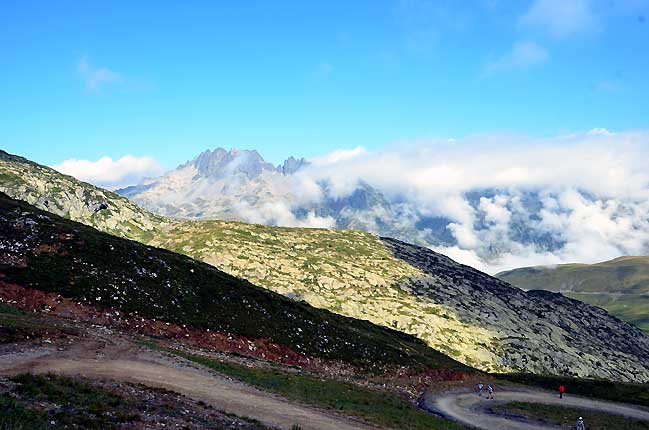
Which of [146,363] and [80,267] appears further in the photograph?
[80,267]

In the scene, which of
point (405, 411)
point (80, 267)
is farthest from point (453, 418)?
point (80, 267)

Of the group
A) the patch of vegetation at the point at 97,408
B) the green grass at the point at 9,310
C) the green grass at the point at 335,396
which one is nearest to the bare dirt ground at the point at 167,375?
the green grass at the point at 335,396

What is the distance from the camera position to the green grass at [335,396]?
1663 inches

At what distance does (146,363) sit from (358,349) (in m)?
53.5

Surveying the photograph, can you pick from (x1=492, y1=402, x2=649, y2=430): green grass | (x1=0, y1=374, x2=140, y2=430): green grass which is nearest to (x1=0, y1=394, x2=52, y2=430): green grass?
(x1=0, y1=374, x2=140, y2=430): green grass

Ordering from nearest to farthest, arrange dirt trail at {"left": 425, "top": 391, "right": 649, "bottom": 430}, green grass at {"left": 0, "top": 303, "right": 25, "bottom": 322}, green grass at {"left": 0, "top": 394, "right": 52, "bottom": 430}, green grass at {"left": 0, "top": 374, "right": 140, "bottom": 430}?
1. green grass at {"left": 0, "top": 394, "right": 52, "bottom": 430}
2. green grass at {"left": 0, "top": 374, "right": 140, "bottom": 430}
3. green grass at {"left": 0, "top": 303, "right": 25, "bottom": 322}
4. dirt trail at {"left": 425, "top": 391, "right": 649, "bottom": 430}

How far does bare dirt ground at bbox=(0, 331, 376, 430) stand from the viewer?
3369 centimetres

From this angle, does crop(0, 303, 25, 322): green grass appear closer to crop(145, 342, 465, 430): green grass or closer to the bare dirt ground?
the bare dirt ground

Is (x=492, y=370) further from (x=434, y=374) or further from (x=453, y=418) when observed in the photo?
(x=453, y=418)

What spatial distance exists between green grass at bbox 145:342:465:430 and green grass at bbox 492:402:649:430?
16.1 m

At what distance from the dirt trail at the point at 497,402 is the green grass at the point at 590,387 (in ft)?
87.5

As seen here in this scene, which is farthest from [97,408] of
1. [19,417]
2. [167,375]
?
[167,375]

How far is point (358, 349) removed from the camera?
90438 mm

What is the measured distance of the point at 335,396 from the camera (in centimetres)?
4988
